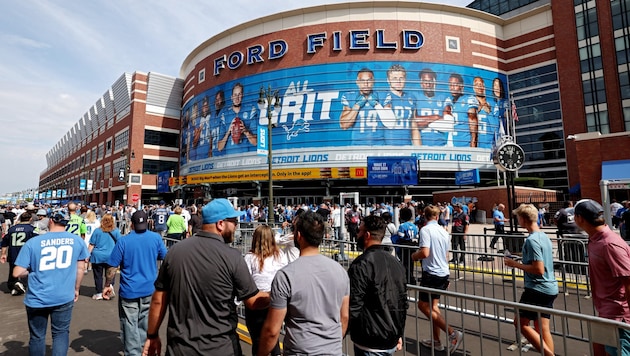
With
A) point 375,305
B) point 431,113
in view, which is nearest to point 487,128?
point 431,113

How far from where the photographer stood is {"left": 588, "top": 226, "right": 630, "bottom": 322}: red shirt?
2920 millimetres

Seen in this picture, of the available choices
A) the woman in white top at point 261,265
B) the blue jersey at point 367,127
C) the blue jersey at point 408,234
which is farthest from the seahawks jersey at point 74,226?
the blue jersey at point 367,127

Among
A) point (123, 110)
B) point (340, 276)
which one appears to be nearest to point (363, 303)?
point (340, 276)

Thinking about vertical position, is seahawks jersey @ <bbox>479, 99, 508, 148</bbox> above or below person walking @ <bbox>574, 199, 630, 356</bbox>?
above

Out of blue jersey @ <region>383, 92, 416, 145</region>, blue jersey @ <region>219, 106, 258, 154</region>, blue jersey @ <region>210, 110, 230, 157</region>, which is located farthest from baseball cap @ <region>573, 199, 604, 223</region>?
blue jersey @ <region>210, 110, 230, 157</region>

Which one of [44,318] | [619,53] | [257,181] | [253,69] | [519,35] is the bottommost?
[44,318]

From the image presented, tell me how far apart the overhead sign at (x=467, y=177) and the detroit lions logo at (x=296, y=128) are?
17.4 m

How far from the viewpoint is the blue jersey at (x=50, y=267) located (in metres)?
3.76

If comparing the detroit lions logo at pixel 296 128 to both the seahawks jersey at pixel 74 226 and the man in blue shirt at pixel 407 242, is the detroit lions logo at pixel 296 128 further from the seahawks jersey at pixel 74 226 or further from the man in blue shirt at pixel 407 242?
the man in blue shirt at pixel 407 242

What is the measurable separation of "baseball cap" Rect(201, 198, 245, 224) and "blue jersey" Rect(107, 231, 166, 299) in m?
2.44

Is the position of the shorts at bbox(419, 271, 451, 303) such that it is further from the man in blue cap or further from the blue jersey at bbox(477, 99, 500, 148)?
the blue jersey at bbox(477, 99, 500, 148)

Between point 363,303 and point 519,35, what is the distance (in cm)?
5154

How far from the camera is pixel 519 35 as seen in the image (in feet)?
139

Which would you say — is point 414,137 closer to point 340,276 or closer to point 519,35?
point 519,35
